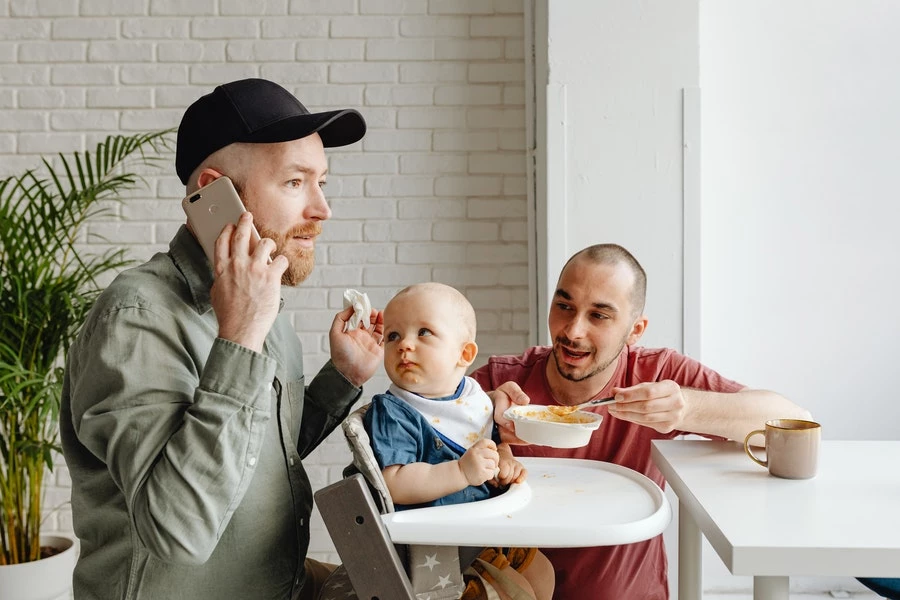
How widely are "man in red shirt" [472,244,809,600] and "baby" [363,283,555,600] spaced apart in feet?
0.57

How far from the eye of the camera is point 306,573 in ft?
6.10

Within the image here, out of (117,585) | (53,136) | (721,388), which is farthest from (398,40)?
(117,585)

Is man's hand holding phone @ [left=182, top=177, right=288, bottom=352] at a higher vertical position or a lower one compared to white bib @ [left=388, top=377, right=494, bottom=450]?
higher

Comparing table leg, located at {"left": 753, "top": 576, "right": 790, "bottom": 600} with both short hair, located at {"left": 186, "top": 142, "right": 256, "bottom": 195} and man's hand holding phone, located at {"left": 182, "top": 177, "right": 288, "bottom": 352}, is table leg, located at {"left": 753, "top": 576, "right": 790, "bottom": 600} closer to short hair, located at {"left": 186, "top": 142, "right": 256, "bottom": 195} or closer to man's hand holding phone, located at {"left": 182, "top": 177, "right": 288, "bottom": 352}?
man's hand holding phone, located at {"left": 182, "top": 177, "right": 288, "bottom": 352}

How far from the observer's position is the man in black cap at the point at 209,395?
1.33 metres

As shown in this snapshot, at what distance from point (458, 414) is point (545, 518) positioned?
1.24ft

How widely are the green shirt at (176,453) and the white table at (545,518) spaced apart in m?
0.31

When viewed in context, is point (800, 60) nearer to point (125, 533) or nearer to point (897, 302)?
point (897, 302)

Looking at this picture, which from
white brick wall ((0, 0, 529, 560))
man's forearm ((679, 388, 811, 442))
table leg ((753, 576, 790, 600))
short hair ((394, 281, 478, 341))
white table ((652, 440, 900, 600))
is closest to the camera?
white table ((652, 440, 900, 600))

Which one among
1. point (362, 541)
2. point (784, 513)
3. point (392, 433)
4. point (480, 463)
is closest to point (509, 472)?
point (480, 463)

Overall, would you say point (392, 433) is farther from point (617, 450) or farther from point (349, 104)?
point (349, 104)

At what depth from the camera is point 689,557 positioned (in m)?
1.75

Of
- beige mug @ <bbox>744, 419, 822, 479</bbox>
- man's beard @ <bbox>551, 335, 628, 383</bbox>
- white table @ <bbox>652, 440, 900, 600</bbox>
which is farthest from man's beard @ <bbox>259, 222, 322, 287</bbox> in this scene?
beige mug @ <bbox>744, 419, 822, 479</bbox>

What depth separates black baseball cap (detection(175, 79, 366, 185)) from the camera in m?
1.60
